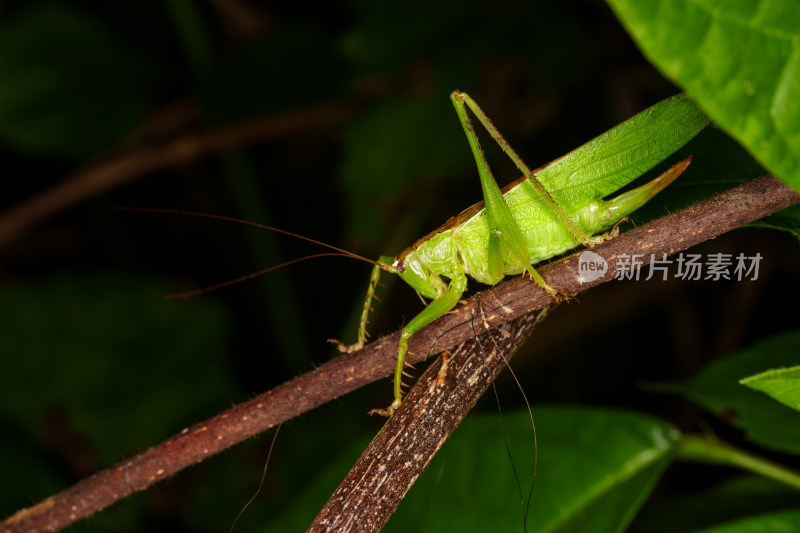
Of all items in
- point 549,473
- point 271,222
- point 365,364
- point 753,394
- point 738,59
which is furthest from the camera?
point 271,222

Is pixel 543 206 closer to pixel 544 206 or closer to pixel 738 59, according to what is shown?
pixel 544 206

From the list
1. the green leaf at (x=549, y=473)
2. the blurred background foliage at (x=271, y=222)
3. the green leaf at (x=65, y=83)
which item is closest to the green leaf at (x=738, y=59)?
the green leaf at (x=549, y=473)

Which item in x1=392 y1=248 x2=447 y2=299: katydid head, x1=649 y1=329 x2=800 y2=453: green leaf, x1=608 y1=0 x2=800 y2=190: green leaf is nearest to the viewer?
x1=608 y1=0 x2=800 y2=190: green leaf

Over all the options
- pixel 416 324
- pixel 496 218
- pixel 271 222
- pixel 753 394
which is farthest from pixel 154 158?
pixel 753 394

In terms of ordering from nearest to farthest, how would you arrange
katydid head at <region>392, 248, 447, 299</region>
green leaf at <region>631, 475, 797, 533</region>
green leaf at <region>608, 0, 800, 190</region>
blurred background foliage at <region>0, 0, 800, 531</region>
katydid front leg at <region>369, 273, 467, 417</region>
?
green leaf at <region>608, 0, 800, 190</region> → katydid front leg at <region>369, 273, 467, 417</region> → katydid head at <region>392, 248, 447, 299</region> → green leaf at <region>631, 475, 797, 533</region> → blurred background foliage at <region>0, 0, 800, 531</region>

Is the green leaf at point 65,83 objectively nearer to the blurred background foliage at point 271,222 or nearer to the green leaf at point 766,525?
the blurred background foliage at point 271,222

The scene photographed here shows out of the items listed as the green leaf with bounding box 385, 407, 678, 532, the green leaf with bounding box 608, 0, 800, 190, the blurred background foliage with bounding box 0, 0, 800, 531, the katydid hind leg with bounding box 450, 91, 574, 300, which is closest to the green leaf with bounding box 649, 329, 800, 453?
the green leaf with bounding box 385, 407, 678, 532

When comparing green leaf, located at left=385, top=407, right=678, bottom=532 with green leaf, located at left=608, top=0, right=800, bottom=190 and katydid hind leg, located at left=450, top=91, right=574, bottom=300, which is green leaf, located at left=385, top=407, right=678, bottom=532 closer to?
katydid hind leg, located at left=450, top=91, right=574, bottom=300
